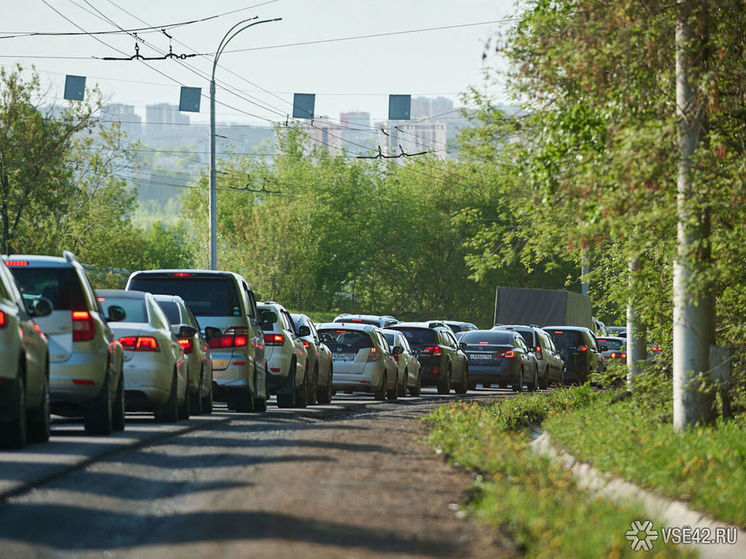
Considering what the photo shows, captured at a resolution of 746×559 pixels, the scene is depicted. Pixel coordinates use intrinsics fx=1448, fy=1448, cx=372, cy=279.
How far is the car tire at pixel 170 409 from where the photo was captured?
56.8 feet

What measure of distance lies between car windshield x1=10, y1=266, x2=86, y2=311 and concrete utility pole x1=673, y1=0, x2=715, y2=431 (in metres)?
6.02

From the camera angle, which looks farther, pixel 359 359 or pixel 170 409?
pixel 359 359

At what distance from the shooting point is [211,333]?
803 inches

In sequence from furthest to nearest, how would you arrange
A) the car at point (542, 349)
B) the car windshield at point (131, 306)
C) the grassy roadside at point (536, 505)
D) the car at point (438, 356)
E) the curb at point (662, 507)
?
the car at point (542, 349) → the car at point (438, 356) → the car windshield at point (131, 306) → the curb at point (662, 507) → the grassy roadside at point (536, 505)

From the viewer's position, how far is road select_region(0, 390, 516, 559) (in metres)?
7.40

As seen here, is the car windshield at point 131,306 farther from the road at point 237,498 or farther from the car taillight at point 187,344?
the road at point 237,498

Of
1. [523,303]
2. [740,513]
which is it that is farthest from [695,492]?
[523,303]

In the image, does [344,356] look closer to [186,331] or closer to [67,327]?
[186,331]

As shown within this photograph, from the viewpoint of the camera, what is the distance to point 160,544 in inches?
294

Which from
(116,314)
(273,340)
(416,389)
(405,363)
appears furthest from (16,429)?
(416,389)

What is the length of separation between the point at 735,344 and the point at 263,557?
36.6ft

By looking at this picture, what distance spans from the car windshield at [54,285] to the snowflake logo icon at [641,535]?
297 inches

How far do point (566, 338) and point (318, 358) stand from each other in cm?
1977

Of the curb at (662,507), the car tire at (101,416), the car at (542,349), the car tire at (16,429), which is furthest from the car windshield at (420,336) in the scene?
the car tire at (16,429)
